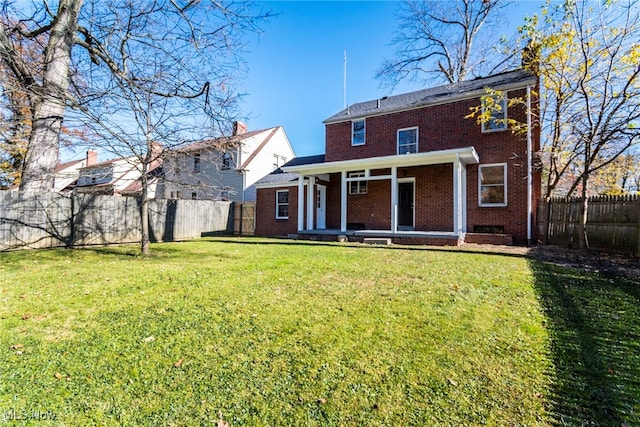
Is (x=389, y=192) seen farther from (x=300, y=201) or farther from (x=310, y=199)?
(x=300, y=201)

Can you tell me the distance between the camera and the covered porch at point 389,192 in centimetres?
1069

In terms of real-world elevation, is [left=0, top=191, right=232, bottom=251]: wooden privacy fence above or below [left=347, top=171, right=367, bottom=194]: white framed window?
below

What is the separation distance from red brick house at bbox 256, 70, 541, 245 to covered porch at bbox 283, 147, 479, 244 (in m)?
0.04

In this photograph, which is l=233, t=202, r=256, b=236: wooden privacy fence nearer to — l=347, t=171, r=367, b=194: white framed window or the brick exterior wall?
the brick exterior wall

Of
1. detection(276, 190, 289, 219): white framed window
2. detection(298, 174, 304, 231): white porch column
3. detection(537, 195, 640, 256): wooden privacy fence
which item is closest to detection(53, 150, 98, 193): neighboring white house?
detection(298, 174, 304, 231): white porch column

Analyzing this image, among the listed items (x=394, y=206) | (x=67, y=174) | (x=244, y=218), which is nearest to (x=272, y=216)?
(x=244, y=218)

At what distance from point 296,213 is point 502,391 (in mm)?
13744

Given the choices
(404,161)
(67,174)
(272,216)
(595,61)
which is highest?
(595,61)

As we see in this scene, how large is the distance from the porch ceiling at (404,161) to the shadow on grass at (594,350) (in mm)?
6313

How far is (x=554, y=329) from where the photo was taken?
131 inches

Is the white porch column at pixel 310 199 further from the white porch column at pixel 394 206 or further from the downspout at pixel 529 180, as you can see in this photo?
the downspout at pixel 529 180

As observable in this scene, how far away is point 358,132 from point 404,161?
4568mm

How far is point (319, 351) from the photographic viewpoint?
111 inches

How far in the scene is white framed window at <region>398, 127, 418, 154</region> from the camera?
13.8m
